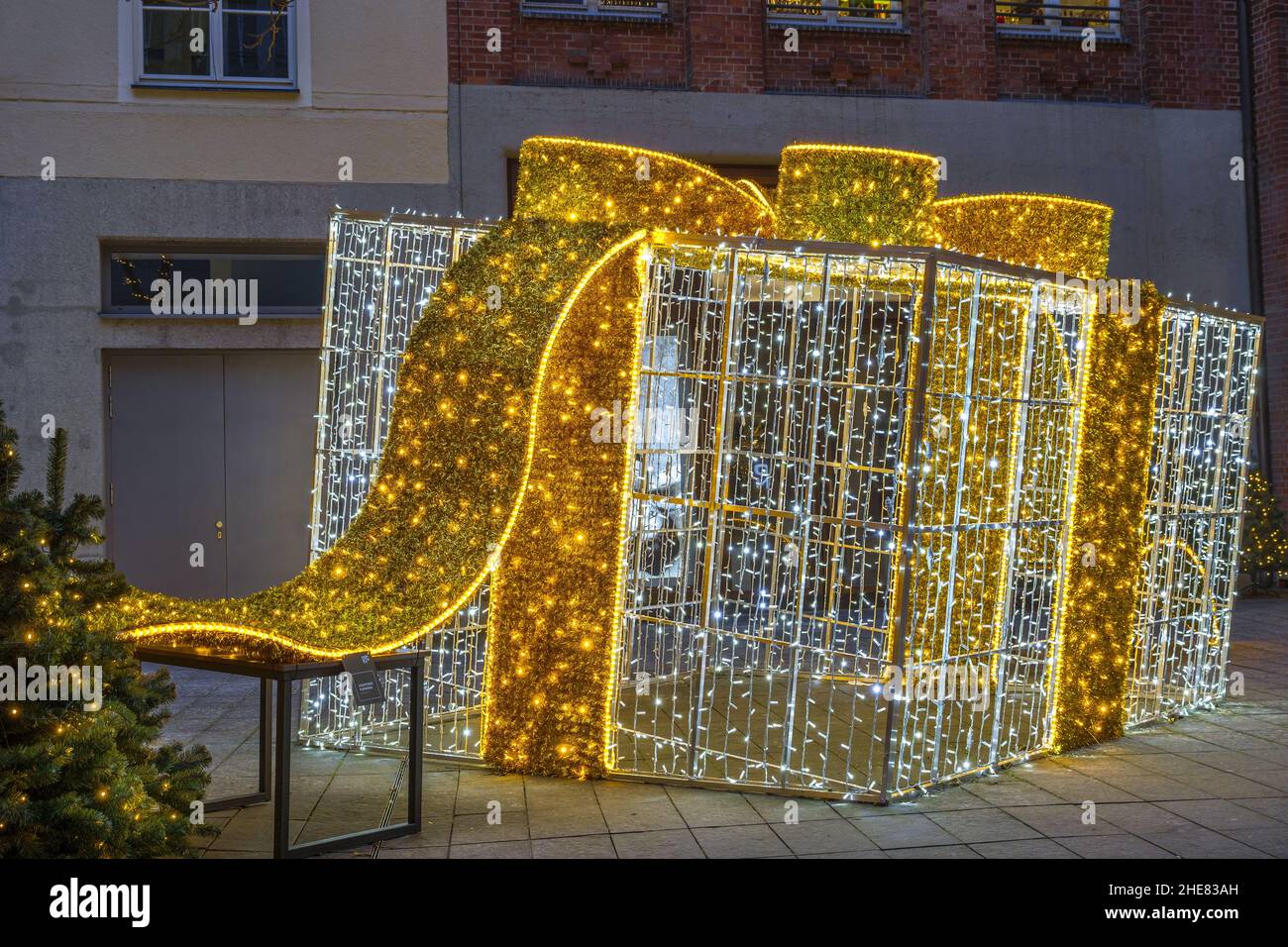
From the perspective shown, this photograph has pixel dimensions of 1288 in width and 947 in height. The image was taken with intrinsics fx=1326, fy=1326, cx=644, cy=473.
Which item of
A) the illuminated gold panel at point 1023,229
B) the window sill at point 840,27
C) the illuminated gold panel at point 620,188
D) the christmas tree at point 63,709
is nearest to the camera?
the christmas tree at point 63,709

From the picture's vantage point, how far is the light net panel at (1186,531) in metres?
8.09

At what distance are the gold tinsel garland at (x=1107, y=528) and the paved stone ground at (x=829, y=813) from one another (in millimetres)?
271

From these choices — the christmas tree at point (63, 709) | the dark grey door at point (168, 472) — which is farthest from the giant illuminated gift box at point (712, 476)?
the dark grey door at point (168, 472)

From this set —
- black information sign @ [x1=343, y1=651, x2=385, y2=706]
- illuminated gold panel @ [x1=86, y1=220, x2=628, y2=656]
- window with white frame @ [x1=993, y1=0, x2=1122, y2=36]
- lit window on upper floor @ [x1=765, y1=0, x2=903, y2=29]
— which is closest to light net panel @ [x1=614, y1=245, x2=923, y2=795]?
illuminated gold panel @ [x1=86, y1=220, x2=628, y2=656]

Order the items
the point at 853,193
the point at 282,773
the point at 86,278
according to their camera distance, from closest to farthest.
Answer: the point at 282,773 < the point at 853,193 < the point at 86,278

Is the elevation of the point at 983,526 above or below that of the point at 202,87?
below

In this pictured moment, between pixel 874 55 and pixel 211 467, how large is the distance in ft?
25.0

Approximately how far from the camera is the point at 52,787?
420cm

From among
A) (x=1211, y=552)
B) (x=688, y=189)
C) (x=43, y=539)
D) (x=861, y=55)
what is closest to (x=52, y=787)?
(x=43, y=539)

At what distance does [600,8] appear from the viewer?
12.7m

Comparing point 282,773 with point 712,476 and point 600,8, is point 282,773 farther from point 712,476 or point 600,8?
point 600,8

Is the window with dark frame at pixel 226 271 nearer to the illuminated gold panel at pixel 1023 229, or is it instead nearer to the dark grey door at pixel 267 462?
the dark grey door at pixel 267 462

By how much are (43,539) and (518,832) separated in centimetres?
231

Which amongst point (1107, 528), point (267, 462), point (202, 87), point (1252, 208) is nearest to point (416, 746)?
point (1107, 528)
